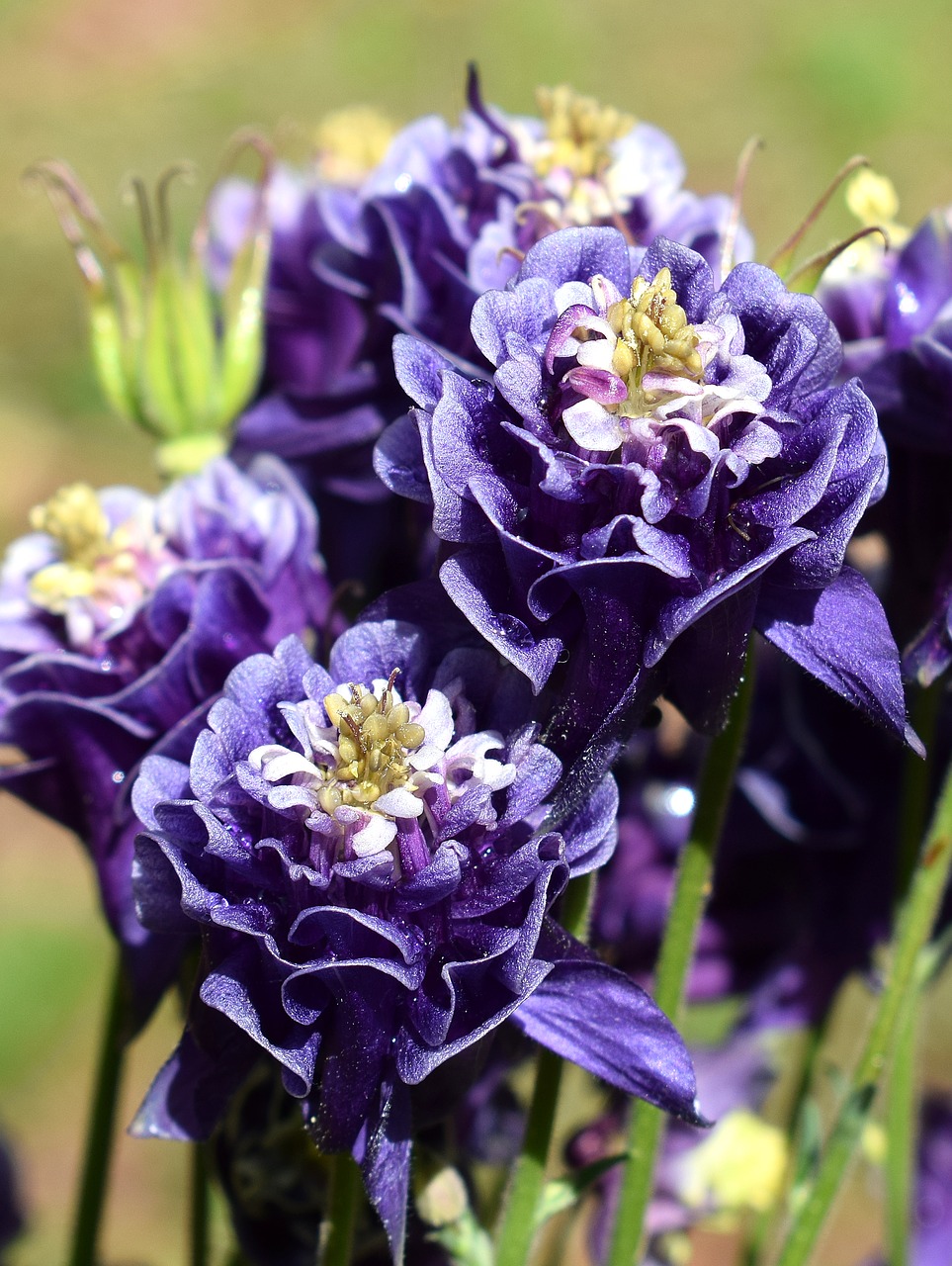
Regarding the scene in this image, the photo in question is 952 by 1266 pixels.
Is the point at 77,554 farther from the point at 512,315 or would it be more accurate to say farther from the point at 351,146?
the point at 351,146

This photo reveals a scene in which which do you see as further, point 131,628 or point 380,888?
point 131,628

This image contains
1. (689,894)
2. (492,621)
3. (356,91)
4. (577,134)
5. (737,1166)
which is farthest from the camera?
(356,91)

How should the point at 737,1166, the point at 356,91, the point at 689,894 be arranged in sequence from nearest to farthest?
the point at 689,894 < the point at 737,1166 < the point at 356,91

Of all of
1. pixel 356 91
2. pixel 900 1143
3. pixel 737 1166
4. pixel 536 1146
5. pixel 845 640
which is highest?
pixel 845 640

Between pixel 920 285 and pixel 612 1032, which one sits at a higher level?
pixel 920 285

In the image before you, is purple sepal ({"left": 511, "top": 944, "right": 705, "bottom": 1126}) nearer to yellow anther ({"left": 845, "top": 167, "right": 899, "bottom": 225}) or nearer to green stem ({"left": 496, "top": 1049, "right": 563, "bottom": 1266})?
green stem ({"left": 496, "top": 1049, "right": 563, "bottom": 1266})

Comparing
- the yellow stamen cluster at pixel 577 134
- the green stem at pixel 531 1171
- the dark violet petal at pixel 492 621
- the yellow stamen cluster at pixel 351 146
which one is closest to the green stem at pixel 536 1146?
the green stem at pixel 531 1171

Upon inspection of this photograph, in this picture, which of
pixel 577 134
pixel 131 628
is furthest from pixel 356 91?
pixel 131 628
